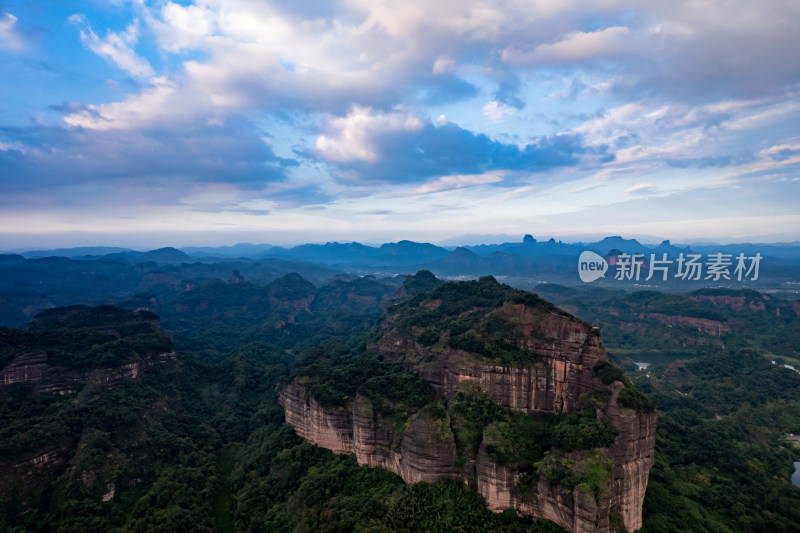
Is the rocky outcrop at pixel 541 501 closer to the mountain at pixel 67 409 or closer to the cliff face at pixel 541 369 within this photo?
the cliff face at pixel 541 369

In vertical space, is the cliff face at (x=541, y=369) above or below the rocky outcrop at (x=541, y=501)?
above

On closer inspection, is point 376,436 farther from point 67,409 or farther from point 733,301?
point 733,301

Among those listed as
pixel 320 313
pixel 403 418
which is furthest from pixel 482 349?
pixel 320 313

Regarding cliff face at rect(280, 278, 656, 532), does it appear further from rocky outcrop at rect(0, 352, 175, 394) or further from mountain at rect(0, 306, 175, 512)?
rocky outcrop at rect(0, 352, 175, 394)

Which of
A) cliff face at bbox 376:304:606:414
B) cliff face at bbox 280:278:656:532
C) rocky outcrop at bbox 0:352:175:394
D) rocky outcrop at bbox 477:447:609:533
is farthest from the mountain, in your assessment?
rocky outcrop at bbox 477:447:609:533

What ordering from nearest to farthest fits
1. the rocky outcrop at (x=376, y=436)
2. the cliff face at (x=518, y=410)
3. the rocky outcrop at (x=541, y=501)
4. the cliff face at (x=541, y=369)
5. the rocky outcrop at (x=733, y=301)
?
1. the rocky outcrop at (x=541, y=501)
2. the cliff face at (x=518, y=410)
3. the rocky outcrop at (x=376, y=436)
4. the cliff face at (x=541, y=369)
5. the rocky outcrop at (x=733, y=301)

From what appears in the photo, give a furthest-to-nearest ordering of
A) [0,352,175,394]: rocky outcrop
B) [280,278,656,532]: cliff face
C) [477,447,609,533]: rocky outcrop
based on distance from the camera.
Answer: [0,352,175,394]: rocky outcrop
[280,278,656,532]: cliff face
[477,447,609,533]: rocky outcrop

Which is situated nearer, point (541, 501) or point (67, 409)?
point (541, 501)

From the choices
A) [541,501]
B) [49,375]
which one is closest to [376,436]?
[541,501]

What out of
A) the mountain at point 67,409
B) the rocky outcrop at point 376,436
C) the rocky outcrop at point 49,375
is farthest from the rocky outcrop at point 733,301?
the rocky outcrop at point 49,375
